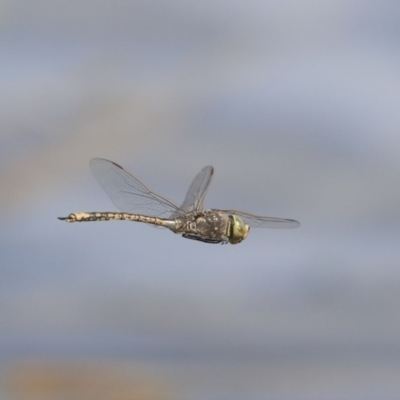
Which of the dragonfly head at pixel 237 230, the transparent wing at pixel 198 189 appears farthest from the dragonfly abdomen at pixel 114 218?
the dragonfly head at pixel 237 230

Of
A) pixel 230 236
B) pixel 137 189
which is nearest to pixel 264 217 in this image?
pixel 230 236

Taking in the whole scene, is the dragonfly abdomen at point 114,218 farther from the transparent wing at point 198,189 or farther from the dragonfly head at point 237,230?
the dragonfly head at point 237,230

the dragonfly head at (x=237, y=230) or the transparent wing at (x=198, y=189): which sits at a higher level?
the transparent wing at (x=198, y=189)

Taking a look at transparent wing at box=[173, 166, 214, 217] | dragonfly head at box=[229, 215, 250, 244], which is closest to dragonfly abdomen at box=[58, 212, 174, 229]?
transparent wing at box=[173, 166, 214, 217]

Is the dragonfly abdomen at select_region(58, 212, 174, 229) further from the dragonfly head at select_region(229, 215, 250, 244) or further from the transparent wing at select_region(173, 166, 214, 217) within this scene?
the dragonfly head at select_region(229, 215, 250, 244)

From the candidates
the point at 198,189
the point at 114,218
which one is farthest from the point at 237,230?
the point at 114,218

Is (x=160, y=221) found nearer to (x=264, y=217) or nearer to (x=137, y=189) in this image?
(x=137, y=189)
